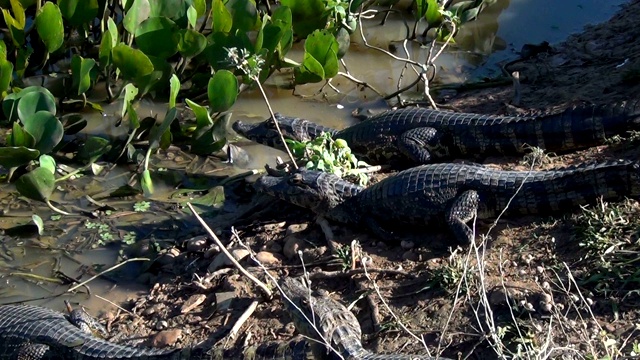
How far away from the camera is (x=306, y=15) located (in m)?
7.12

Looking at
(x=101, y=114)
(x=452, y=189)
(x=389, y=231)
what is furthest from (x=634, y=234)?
(x=101, y=114)

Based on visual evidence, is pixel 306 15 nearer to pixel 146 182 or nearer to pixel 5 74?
pixel 146 182

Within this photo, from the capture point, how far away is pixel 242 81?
279 inches

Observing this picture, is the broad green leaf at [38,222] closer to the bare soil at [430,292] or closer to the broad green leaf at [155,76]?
the bare soil at [430,292]

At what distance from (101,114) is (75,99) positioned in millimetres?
248

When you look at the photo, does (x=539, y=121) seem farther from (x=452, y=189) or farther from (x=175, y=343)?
(x=175, y=343)

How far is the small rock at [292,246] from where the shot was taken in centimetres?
502

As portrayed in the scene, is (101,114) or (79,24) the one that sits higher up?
(79,24)

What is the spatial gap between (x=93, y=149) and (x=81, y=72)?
574 mm

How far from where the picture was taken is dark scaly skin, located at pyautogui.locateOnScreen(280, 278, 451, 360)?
381 centimetres

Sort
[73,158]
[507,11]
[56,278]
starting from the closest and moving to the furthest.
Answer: [56,278], [73,158], [507,11]

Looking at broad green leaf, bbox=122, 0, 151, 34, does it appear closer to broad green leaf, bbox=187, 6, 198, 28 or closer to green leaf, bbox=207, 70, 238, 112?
broad green leaf, bbox=187, 6, 198, 28

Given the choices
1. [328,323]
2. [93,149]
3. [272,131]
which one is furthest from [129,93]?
[328,323]

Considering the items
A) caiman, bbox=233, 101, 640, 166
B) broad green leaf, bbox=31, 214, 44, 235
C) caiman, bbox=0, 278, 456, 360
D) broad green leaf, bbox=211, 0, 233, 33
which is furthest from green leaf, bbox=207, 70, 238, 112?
caiman, bbox=0, 278, 456, 360
